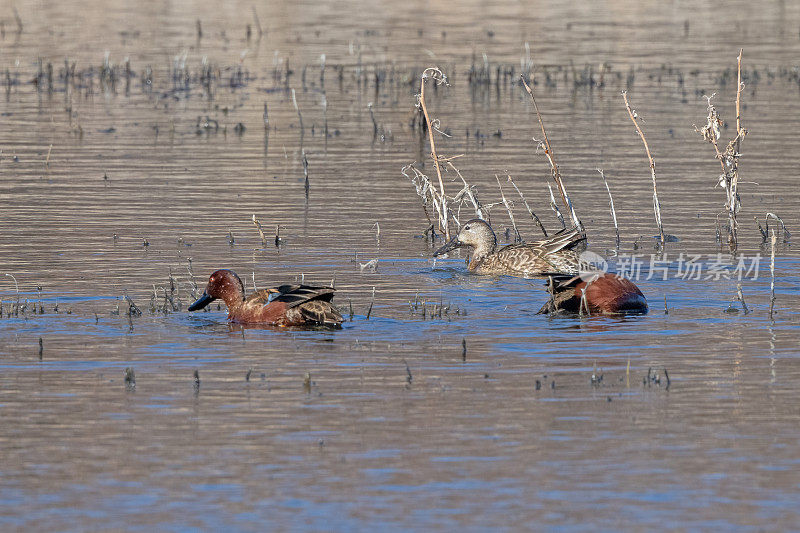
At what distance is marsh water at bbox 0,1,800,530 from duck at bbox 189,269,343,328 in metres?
0.14

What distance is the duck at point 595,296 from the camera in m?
10.4

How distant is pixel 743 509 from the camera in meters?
6.00

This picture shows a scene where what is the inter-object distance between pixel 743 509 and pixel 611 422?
4.60 ft

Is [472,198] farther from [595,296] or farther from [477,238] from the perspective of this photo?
[595,296]

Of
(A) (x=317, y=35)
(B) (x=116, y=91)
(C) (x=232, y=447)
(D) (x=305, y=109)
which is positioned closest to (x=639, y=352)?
(C) (x=232, y=447)

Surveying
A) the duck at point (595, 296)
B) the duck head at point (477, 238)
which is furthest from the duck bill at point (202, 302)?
the duck head at point (477, 238)

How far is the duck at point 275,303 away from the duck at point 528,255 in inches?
116

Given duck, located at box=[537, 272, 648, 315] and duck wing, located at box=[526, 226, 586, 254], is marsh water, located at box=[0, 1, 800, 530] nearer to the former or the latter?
duck, located at box=[537, 272, 648, 315]

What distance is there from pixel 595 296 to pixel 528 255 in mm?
2453

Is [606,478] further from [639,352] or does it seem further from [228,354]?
[228,354]

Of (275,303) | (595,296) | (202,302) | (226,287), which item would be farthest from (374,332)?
(595,296)

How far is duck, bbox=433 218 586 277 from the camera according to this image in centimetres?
1257

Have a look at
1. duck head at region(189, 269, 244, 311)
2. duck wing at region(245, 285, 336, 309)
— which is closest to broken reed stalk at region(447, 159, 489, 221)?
duck head at region(189, 269, 244, 311)

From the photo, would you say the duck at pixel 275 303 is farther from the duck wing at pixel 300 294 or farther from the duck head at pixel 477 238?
the duck head at pixel 477 238
